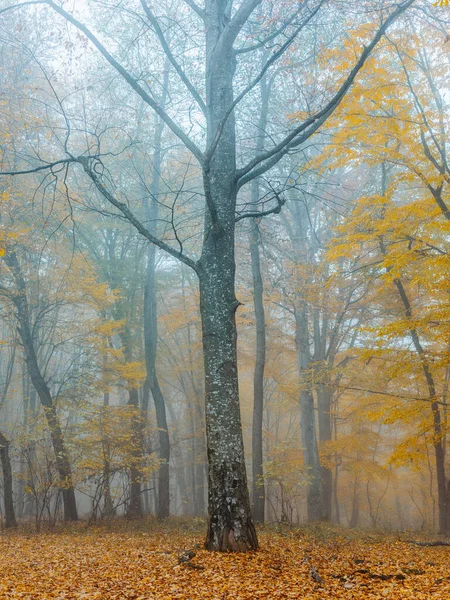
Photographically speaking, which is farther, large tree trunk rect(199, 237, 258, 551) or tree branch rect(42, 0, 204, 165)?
tree branch rect(42, 0, 204, 165)

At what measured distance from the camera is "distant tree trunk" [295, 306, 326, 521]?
12.2 meters

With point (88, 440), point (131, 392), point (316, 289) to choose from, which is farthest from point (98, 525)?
point (316, 289)

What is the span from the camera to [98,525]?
999cm

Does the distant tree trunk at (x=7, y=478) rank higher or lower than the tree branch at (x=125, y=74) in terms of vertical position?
lower

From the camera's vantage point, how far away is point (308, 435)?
1259 centimetres

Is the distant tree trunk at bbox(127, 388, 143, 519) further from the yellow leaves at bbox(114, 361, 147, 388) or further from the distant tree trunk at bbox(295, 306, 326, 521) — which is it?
the distant tree trunk at bbox(295, 306, 326, 521)

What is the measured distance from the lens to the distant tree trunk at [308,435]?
12.2 m

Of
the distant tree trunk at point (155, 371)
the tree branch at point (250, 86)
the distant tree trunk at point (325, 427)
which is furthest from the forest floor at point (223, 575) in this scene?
the distant tree trunk at point (325, 427)

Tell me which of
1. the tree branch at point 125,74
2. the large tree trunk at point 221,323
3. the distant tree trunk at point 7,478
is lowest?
the distant tree trunk at point 7,478

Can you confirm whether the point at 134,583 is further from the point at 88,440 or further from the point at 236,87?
the point at 236,87

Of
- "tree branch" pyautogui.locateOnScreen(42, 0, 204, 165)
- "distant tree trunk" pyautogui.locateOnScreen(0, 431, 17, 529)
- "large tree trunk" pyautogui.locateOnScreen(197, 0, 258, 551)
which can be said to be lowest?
"distant tree trunk" pyautogui.locateOnScreen(0, 431, 17, 529)

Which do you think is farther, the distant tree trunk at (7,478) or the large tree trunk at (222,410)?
the distant tree trunk at (7,478)

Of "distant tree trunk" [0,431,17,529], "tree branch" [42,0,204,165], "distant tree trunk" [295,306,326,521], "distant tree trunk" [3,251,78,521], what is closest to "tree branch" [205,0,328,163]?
"tree branch" [42,0,204,165]

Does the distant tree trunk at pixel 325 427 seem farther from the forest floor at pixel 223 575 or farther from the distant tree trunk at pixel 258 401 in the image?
the forest floor at pixel 223 575
